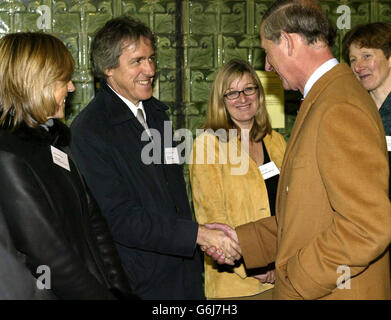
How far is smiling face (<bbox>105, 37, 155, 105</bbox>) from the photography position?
2.69m

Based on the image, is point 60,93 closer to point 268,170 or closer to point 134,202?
point 134,202

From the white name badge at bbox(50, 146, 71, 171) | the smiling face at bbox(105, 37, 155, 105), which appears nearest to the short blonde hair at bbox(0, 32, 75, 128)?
the white name badge at bbox(50, 146, 71, 171)

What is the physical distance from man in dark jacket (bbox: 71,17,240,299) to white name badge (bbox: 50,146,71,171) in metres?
0.50

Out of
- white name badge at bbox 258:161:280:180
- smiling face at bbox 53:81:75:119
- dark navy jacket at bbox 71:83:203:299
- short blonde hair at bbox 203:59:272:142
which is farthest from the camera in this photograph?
short blonde hair at bbox 203:59:272:142

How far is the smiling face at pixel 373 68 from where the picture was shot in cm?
320

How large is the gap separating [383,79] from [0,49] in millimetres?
2367

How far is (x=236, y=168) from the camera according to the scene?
→ 3.03 meters

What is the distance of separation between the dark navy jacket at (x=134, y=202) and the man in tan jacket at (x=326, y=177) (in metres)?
0.76

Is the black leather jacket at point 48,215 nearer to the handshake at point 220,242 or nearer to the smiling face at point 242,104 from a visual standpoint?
the handshake at point 220,242

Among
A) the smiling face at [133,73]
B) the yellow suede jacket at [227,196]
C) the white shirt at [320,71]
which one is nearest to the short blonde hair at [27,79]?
the smiling face at [133,73]

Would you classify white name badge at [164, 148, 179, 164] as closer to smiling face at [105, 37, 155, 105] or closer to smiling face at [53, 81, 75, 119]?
smiling face at [105, 37, 155, 105]

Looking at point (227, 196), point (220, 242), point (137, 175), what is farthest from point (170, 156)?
point (220, 242)

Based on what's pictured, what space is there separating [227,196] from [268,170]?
321 millimetres

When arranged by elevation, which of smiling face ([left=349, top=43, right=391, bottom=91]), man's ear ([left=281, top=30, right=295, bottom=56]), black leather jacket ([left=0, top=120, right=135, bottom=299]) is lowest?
black leather jacket ([left=0, top=120, right=135, bottom=299])
